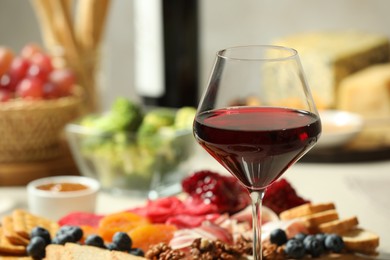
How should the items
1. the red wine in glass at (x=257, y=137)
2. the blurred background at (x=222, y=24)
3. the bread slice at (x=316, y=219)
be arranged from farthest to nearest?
the blurred background at (x=222, y=24) < the bread slice at (x=316, y=219) < the red wine in glass at (x=257, y=137)

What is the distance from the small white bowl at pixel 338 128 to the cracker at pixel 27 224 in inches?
36.4

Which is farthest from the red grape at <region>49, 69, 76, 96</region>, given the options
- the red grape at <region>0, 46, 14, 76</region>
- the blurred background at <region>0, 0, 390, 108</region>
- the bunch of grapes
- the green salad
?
the blurred background at <region>0, 0, 390, 108</region>

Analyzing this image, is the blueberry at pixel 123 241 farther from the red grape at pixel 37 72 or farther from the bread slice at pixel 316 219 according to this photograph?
the red grape at pixel 37 72

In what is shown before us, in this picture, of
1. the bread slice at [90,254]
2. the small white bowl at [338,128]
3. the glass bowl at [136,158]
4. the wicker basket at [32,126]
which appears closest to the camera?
the bread slice at [90,254]

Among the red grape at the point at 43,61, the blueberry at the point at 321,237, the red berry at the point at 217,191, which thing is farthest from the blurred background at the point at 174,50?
the blueberry at the point at 321,237

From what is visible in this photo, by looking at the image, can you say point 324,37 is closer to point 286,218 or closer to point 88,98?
point 88,98

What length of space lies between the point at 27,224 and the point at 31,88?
2.02ft

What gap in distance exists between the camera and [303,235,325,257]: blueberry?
1487 mm

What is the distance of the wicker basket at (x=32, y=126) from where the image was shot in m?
2.12

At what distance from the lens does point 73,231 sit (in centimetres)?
151

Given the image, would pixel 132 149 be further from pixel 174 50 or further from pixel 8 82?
pixel 174 50

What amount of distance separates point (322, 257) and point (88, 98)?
1.14 metres

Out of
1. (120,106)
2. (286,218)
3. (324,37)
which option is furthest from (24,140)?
(324,37)

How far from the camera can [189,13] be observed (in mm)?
2820
